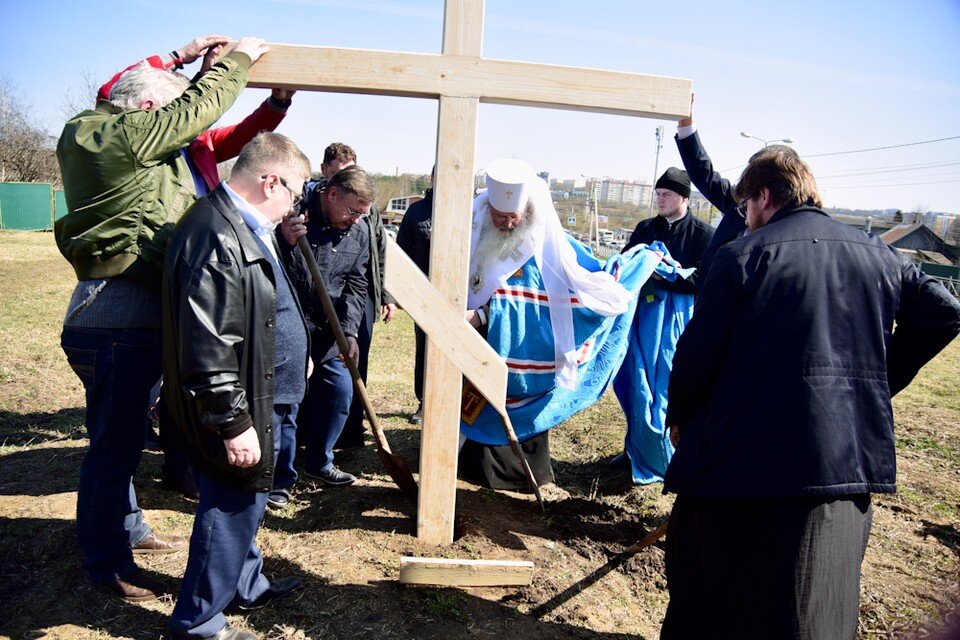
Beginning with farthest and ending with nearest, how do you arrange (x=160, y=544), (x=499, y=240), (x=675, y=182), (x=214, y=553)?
1. (x=675, y=182)
2. (x=499, y=240)
3. (x=160, y=544)
4. (x=214, y=553)

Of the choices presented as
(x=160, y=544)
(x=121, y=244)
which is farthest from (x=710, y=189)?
(x=160, y=544)

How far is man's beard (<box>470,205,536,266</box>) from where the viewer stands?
3.79 meters

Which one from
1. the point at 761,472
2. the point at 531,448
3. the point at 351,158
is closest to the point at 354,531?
the point at 531,448

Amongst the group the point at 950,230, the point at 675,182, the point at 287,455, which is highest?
the point at 950,230

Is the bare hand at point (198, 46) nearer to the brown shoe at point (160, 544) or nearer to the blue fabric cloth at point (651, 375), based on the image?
the brown shoe at point (160, 544)

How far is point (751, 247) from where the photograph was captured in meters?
2.07

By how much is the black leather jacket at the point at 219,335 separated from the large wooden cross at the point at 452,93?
0.80 m

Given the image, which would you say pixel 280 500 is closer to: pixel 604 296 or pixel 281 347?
pixel 281 347

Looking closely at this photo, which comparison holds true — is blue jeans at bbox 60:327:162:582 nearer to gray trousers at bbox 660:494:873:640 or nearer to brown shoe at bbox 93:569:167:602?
brown shoe at bbox 93:569:167:602

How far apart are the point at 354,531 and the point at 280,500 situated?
514 mm

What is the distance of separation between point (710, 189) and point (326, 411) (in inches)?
102

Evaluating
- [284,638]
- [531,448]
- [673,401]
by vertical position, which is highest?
[673,401]

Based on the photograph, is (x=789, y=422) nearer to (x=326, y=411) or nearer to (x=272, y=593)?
(x=272, y=593)

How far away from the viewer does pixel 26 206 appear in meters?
23.0
